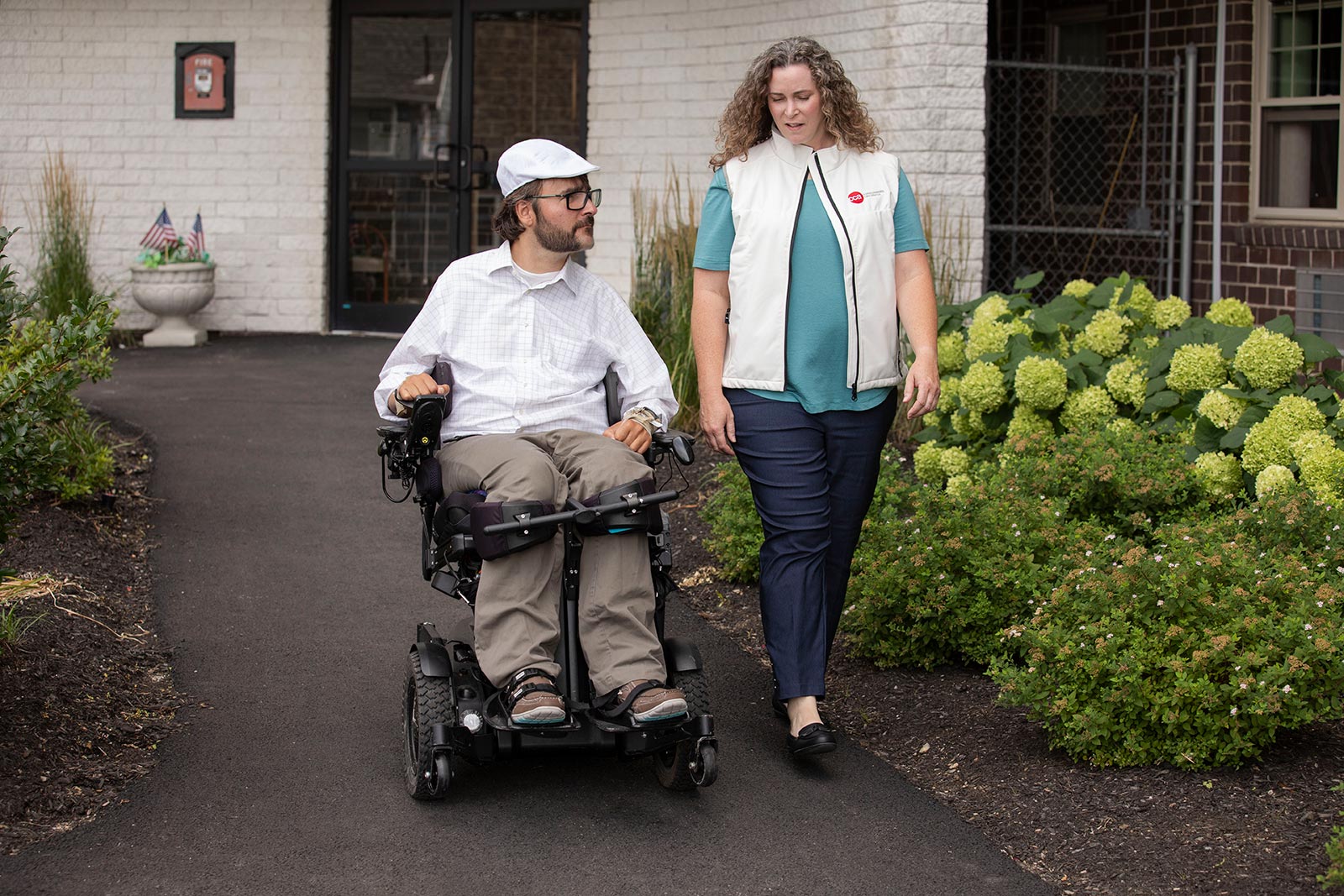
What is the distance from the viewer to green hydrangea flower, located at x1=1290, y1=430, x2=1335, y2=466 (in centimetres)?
545

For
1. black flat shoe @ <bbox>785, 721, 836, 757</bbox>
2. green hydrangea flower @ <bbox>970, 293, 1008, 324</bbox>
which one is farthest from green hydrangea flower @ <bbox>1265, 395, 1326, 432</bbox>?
black flat shoe @ <bbox>785, 721, 836, 757</bbox>

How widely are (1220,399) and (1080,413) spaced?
0.61m

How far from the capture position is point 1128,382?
634cm

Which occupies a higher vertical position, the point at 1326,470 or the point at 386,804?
the point at 1326,470

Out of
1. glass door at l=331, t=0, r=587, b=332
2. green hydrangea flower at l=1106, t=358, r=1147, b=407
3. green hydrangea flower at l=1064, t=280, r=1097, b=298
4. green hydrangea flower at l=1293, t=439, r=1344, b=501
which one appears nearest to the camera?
green hydrangea flower at l=1293, t=439, r=1344, b=501

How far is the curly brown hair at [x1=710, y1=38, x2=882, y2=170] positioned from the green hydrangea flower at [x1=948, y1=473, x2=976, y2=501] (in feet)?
4.85

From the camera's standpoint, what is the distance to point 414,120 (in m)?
12.7

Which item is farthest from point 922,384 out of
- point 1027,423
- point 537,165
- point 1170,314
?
point 1170,314

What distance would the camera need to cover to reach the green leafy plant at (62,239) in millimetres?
11414

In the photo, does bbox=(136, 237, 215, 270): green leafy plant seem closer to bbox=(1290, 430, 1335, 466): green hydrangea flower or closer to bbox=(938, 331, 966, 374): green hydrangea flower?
bbox=(938, 331, 966, 374): green hydrangea flower

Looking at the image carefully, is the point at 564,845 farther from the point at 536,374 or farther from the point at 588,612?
the point at 536,374

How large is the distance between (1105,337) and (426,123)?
748 centimetres

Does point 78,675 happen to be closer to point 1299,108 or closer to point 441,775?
point 441,775

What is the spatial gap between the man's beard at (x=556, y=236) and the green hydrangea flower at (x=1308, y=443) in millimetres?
2765
